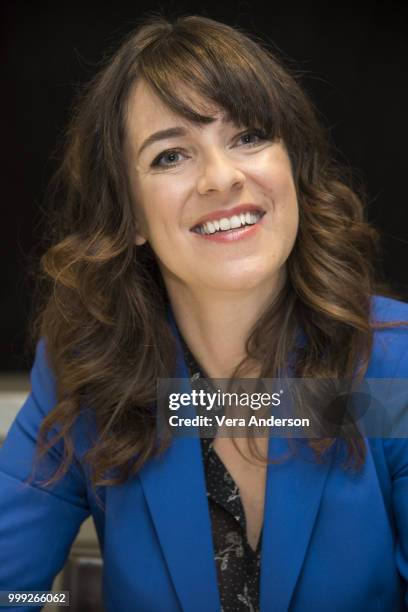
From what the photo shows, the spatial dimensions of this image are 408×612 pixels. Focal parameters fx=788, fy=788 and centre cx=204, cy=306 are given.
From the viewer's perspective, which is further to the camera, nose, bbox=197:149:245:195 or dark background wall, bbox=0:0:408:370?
dark background wall, bbox=0:0:408:370

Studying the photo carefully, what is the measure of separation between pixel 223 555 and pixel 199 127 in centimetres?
64

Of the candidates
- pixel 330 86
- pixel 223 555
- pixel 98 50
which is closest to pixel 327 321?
pixel 223 555

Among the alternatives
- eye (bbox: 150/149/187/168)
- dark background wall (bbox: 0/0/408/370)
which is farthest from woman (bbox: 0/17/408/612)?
dark background wall (bbox: 0/0/408/370)

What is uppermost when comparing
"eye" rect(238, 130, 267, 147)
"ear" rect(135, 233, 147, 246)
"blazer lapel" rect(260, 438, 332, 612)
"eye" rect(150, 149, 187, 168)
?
"eye" rect(238, 130, 267, 147)

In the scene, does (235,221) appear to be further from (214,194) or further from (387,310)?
(387,310)

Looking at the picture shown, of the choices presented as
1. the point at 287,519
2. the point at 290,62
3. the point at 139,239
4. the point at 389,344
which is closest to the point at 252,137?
the point at 139,239

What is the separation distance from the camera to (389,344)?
119 cm

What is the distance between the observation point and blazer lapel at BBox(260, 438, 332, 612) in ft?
3.62

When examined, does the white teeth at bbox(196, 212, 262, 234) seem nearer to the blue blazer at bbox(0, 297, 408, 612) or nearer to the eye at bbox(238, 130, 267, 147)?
the eye at bbox(238, 130, 267, 147)

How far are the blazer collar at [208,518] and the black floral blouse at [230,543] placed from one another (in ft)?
0.17

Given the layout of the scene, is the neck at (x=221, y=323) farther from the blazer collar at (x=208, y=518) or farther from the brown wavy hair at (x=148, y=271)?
the blazer collar at (x=208, y=518)

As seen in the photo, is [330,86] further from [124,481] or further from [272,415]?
[124,481]

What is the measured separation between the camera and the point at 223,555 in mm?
1204

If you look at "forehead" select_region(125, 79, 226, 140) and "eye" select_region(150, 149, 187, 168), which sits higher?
"forehead" select_region(125, 79, 226, 140)
